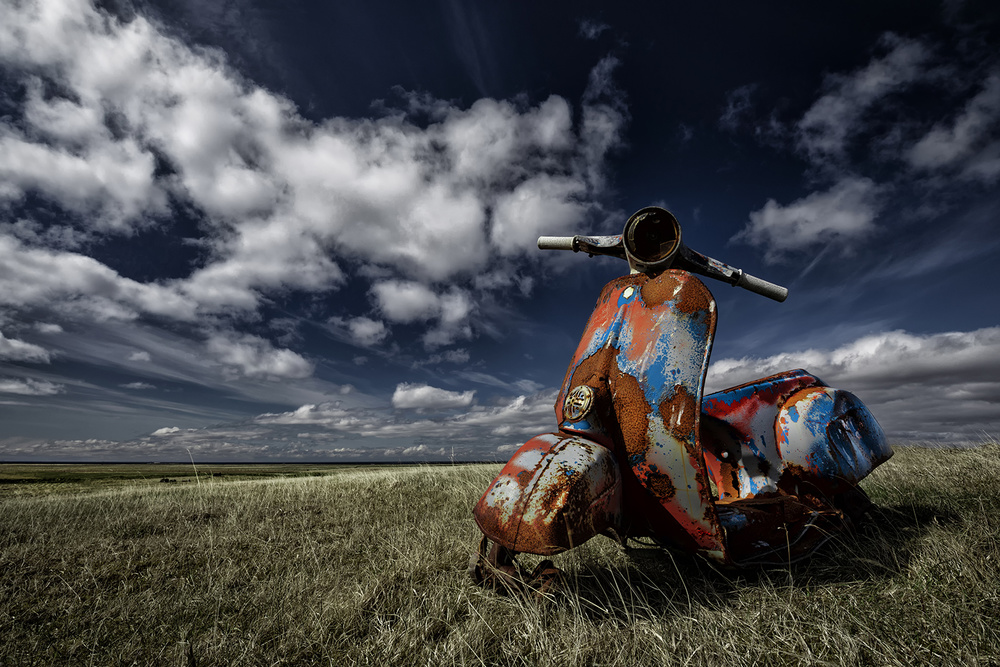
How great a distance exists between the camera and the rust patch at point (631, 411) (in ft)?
6.04

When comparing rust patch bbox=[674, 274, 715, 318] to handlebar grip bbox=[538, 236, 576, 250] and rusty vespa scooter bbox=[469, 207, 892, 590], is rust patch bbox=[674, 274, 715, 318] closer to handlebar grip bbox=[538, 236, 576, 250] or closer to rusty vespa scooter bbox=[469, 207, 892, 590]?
rusty vespa scooter bbox=[469, 207, 892, 590]

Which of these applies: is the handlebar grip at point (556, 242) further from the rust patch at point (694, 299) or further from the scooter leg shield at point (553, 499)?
the scooter leg shield at point (553, 499)

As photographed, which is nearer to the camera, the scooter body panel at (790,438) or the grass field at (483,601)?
the grass field at (483,601)

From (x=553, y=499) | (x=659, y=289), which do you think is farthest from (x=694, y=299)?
(x=553, y=499)

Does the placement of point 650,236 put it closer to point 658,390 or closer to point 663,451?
point 658,390

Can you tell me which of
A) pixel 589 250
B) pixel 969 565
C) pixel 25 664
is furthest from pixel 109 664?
pixel 969 565

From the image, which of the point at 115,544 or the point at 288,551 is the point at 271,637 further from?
→ the point at 115,544

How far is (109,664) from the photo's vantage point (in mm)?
1680

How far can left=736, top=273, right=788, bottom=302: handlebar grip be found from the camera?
248 cm

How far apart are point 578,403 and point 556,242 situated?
109 cm

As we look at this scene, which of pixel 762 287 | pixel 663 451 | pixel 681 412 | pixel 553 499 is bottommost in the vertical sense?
pixel 553 499

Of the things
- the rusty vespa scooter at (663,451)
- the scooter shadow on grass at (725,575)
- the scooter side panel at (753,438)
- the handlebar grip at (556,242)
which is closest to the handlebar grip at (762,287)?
the rusty vespa scooter at (663,451)

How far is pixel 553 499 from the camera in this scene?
5.07ft

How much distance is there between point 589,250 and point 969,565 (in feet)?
7.03
